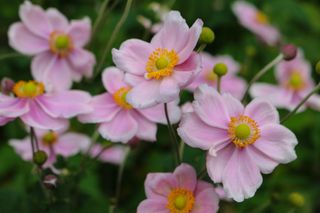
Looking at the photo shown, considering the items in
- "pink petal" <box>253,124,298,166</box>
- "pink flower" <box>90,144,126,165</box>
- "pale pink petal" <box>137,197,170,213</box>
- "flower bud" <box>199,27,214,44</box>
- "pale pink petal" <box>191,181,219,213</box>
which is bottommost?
"pink flower" <box>90,144,126,165</box>

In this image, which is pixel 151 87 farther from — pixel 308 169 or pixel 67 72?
pixel 308 169

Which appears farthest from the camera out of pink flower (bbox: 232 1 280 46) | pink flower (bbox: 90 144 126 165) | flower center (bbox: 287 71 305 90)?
pink flower (bbox: 232 1 280 46)

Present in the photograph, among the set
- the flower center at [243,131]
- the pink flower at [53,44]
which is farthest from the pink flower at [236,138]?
the pink flower at [53,44]

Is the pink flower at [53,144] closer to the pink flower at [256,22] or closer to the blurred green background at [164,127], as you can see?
the blurred green background at [164,127]

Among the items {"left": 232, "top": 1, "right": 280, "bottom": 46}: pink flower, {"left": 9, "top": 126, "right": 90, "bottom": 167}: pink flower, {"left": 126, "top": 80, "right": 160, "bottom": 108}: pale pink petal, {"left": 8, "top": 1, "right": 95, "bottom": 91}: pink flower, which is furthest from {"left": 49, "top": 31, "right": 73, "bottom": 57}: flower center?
{"left": 232, "top": 1, "right": 280, "bottom": 46}: pink flower

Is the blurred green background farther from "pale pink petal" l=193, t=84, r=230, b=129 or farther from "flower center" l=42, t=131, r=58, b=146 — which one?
"pale pink petal" l=193, t=84, r=230, b=129

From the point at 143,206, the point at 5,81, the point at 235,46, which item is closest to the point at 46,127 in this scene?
the point at 5,81
